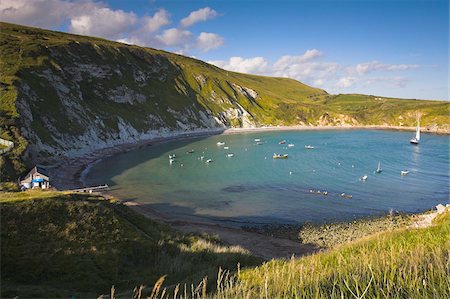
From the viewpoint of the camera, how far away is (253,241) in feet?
132

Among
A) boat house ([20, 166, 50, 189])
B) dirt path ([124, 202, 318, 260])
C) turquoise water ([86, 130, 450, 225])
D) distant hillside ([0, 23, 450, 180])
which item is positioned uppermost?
distant hillside ([0, 23, 450, 180])

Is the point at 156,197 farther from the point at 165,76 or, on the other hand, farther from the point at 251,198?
the point at 165,76

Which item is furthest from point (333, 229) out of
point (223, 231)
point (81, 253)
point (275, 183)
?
point (81, 253)

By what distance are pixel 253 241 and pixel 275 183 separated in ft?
102

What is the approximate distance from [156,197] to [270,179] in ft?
86.1

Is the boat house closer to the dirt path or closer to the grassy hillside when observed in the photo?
the dirt path

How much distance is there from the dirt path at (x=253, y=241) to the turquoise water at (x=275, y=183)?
3.84 metres

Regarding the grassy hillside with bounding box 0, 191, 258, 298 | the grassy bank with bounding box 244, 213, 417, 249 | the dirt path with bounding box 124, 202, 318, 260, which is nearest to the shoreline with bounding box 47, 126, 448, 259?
the dirt path with bounding box 124, 202, 318, 260

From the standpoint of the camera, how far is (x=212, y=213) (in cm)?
5225

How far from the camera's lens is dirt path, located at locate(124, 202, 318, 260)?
36.9 m

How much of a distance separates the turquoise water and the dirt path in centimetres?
384

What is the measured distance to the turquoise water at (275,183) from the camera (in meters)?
52.8

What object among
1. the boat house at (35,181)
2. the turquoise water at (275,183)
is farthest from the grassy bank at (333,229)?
the boat house at (35,181)

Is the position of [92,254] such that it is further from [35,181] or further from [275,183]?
[275,183]
